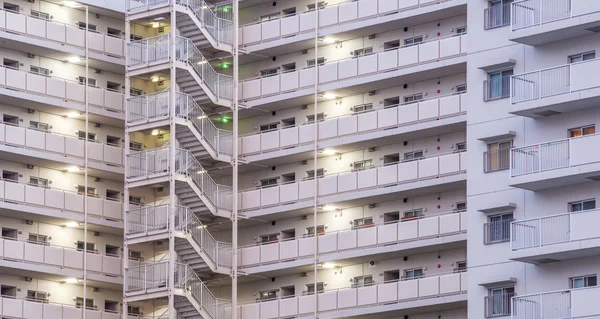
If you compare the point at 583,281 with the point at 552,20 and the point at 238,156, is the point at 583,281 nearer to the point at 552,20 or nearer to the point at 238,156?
the point at 552,20

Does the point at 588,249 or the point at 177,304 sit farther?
the point at 177,304

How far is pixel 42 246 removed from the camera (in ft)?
444

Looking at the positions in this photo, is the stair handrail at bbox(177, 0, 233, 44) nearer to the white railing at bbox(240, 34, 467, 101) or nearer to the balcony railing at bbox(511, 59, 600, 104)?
the white railing at bbox(240, 34, 467, 101)

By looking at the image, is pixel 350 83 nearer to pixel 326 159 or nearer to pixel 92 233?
pixel 326 159

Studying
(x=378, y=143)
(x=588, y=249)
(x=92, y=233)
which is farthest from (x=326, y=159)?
(x=588, y=249)

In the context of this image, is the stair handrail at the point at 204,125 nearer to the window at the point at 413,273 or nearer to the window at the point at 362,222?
the window at the point at 362,222

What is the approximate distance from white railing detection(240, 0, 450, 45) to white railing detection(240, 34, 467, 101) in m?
1.91

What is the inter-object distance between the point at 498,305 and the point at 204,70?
81.9 ft

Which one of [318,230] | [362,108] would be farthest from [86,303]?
[362,108]

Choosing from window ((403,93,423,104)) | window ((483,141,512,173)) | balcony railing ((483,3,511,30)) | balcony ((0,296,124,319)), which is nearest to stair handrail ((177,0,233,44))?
window ((403,93,423,104))

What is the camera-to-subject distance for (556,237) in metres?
116

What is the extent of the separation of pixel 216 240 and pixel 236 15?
1165 centimetres

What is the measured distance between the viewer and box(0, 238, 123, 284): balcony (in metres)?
134

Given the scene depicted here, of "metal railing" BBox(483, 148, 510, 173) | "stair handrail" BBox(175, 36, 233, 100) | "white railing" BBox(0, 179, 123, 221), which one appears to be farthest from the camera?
"stair handrail" BBox(175, 36, 233, 100)
